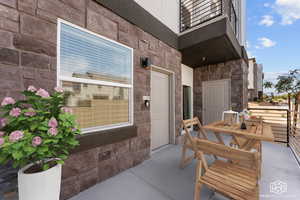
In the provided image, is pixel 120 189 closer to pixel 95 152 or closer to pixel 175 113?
pixel 95 152

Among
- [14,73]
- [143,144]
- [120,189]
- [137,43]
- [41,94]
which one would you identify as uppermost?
[137,43]

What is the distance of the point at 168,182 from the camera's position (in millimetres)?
1904

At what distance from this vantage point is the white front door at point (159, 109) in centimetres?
308

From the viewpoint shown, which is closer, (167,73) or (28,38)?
(28,38)

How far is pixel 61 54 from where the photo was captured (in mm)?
1554

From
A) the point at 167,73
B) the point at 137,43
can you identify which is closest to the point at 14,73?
the point at 137,43

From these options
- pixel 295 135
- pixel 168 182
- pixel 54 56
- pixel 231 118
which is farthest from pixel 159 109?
pixel 295 135

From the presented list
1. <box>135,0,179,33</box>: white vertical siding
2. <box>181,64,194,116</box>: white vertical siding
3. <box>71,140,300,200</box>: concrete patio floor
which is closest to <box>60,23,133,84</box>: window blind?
<box>135,0,179,33</box>: white vertical siding

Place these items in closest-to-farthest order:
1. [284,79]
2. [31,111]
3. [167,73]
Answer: [31,111] → [167,73] → [284,79]

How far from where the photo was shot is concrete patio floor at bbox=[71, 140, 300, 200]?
1626mm

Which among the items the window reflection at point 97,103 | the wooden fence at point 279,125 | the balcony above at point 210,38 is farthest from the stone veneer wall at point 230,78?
the window reflection at point 97,103

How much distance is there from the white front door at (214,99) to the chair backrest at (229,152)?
3890 mm

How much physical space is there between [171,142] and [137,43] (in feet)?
8.65

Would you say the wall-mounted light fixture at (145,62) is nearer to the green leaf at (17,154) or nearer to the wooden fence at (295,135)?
the green leaf at (17,154)
